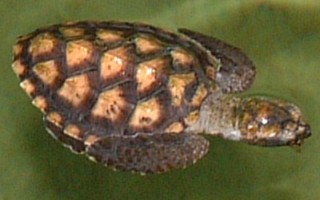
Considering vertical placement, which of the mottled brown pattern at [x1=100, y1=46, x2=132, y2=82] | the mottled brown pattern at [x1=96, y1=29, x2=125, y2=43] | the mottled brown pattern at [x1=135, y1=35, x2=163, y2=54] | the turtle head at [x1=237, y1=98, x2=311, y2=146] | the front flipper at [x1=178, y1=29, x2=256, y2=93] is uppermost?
the mottled brown pattern at [x1=96, y1=29, x2=125, y2=43]

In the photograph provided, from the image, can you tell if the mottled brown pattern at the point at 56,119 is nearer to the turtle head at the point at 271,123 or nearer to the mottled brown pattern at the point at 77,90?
the mottled brown pattern at the point at 77,90

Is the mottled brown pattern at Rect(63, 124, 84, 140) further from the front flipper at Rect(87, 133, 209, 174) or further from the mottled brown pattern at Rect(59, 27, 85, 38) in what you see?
the mottled brown pattern at Rect(59, 27, 85, 38)

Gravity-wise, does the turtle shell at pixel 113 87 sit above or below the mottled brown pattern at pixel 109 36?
below

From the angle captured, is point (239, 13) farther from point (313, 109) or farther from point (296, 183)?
point (296, 183)

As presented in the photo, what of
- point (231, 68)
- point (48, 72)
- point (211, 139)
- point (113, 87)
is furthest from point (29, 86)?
point (211, 139)

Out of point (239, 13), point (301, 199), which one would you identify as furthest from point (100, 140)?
point (239, 13)

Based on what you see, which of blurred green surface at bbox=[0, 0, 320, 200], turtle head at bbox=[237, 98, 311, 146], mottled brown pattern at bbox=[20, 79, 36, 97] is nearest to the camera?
turtle head at bbox=[237, 98, 311, 146]

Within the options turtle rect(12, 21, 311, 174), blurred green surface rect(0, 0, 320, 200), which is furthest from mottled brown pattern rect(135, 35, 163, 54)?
blurred green surface rect(0, 0, 320, 200)

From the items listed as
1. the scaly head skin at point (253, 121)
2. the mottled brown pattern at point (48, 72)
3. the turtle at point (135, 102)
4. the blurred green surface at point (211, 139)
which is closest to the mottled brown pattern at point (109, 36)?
the turtle at point (135, 102)
